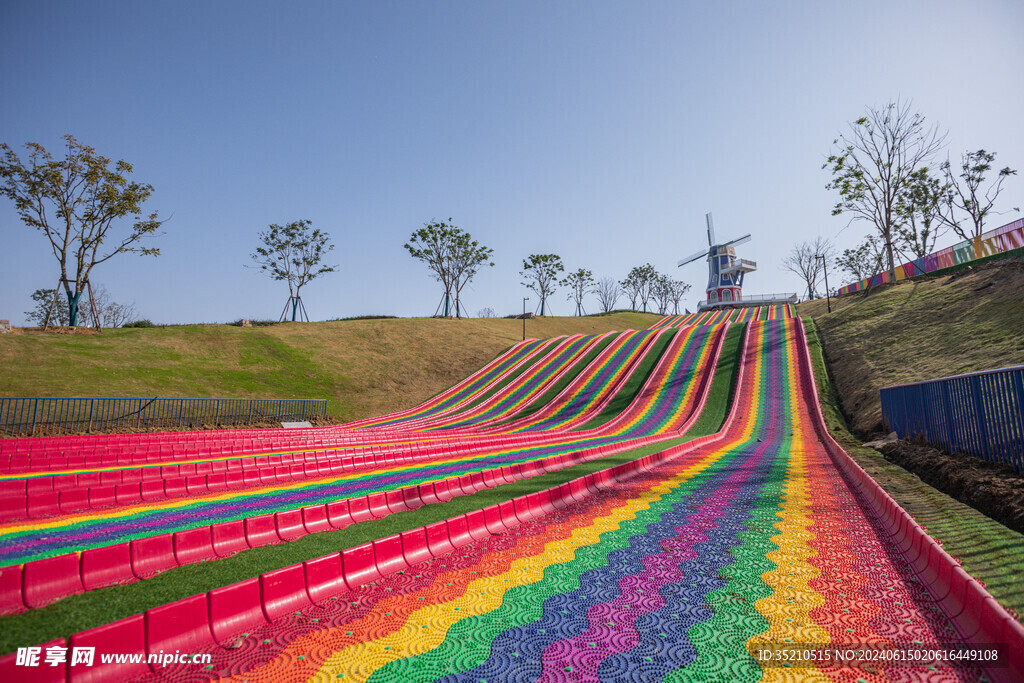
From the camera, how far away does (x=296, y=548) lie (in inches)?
199

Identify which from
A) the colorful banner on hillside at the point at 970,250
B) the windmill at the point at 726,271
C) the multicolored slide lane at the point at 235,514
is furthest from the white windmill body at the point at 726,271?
the multicolored slide lane at the point at 235,514

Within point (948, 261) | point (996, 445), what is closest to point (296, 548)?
point (996, 445)

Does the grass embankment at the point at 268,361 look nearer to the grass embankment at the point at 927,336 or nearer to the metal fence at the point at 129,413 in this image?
the metal fence at the point at 129,413

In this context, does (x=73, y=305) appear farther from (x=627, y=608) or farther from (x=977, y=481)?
(x=977, y=481)

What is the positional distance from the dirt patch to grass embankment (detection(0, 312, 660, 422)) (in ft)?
82.2

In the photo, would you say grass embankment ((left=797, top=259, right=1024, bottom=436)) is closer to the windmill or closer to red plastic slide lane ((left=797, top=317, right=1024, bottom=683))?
red plastic slide lane ((left=797, top=317, right=1024, bottom=683))

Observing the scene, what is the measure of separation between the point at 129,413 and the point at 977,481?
24.7 m

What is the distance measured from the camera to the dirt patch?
555cm

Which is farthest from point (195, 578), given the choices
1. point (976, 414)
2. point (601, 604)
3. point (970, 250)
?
point (970, 250)

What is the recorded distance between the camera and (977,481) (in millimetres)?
6562

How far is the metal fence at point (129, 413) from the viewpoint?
659 inches

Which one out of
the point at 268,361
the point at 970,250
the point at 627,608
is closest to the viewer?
→ the point at 627,608

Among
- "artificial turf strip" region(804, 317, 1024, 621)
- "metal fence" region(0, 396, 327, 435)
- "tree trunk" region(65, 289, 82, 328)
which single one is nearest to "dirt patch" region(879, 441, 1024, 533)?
"artificial turf strip" region(804, 317, 1024, 621)

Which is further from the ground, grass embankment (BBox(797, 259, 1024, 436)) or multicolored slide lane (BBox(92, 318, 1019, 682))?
grass embankment (BBox(797, 259, 1024, 436))
